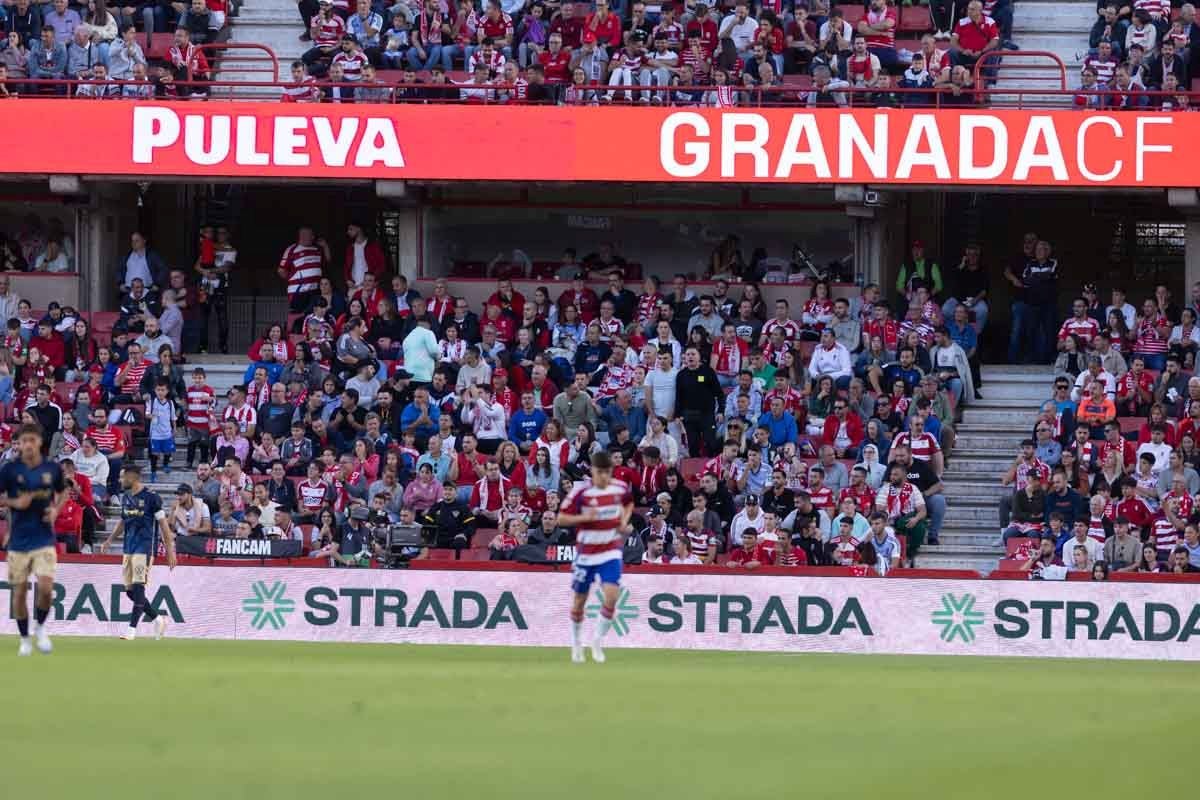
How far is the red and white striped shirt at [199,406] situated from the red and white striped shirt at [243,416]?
539 millimetres

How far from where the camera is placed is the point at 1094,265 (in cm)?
3238

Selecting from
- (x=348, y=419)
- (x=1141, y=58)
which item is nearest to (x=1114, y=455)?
(x=1141, y=58)

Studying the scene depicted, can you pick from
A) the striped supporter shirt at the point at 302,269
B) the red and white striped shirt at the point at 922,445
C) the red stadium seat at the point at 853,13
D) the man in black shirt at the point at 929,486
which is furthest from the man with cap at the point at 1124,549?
the striped supporter shirt at the point at 302,269

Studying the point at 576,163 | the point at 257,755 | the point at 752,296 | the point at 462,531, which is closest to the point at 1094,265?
the point at 752,296

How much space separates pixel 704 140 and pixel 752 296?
231 centimetres

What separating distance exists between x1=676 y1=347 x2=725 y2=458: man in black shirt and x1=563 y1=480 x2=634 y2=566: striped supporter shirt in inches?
397

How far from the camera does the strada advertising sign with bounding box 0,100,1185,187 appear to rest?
94.7ft

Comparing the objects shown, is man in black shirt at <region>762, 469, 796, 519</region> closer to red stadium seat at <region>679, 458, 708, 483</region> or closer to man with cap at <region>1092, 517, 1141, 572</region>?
red stadium seat at <region>679, 458, 708, 483</region>

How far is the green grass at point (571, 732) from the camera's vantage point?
33.4ft

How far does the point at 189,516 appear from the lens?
82.3 feet

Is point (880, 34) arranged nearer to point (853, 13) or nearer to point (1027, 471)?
point (853, 13)

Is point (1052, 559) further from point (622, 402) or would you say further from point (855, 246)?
point (855, 246)

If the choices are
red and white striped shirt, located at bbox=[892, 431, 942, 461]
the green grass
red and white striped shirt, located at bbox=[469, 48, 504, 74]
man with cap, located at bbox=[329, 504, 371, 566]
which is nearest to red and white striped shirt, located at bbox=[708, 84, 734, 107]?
red and white striped shirt, located at bbox=[469, 48, 504, 74]

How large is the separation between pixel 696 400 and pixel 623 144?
172 inches
